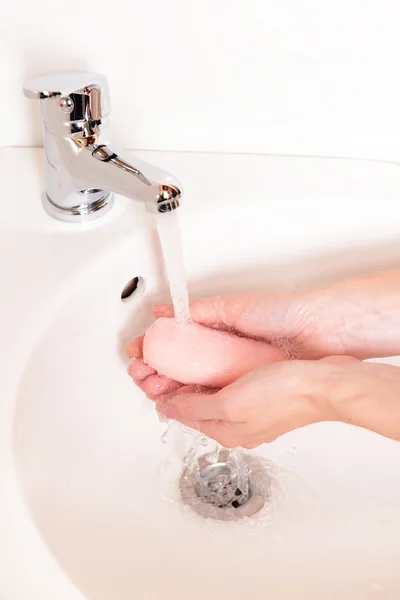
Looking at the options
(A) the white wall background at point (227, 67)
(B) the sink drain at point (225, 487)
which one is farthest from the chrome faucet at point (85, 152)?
(B) the sink drain at point (225, 487)

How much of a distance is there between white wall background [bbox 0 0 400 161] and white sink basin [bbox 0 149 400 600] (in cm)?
3

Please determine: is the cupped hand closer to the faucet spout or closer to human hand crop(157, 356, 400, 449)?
human hand crop(157, 356, 400, 449)

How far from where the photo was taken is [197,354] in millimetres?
510

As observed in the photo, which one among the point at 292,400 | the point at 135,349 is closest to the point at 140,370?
the point at 135,349

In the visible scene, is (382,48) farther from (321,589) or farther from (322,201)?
(321,589)

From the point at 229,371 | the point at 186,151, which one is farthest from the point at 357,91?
the point at 229,371

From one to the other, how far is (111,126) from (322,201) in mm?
209

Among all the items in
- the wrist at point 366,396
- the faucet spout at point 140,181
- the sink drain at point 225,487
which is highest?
the faucet spout at point 140,181

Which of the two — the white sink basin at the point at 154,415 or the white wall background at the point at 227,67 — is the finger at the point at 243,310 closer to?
the white sink basin at the point at 154,415

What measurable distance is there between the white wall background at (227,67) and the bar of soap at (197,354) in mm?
201

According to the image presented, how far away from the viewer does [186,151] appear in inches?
24.9

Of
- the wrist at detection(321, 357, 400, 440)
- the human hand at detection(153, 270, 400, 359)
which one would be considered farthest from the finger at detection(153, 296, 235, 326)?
the wrist at detection(321, 357, 400, 440)

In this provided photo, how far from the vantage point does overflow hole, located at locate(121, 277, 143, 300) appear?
0.57 metres

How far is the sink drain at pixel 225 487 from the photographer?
535 millimetres
